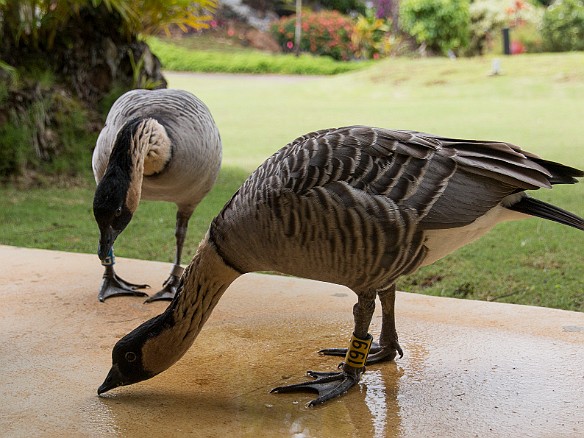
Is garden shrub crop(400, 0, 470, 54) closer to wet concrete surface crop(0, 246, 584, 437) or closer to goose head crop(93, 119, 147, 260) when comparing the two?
wet concrete surface crop(0, 246, 584, 437)

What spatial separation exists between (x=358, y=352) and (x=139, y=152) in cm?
150

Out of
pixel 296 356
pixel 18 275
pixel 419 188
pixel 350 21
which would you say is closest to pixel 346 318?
pixel 296 356

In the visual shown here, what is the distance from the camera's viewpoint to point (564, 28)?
85.7 feet

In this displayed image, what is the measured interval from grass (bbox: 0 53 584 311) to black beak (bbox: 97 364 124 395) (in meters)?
2.82

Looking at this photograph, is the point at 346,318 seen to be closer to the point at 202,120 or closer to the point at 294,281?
the point at 294,281

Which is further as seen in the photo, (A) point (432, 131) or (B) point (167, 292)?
(A) point (432, 131)

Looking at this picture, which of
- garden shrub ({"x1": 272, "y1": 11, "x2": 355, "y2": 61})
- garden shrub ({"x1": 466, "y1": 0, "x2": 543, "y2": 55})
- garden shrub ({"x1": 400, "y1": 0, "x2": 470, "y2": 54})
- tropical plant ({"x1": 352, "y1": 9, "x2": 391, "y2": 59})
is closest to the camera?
garden shrub ({"x1": 400, "y1": 0, "x2": 470, "y2": 54})

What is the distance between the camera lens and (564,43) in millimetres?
26078

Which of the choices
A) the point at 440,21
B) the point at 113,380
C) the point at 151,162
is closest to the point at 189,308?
the point at 113,380

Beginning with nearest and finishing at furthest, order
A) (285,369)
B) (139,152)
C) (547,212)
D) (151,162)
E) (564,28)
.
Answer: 1. (547,212)
2. (285,369)
3. (139,152)
4. (151,162)
5. (564,28)

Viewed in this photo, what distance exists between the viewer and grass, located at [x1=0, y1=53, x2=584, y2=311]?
5812 mm

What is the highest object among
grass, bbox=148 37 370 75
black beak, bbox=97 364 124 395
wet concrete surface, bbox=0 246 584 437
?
black beak, bbox=97 364 124 395

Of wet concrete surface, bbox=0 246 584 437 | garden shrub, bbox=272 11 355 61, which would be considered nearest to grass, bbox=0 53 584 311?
wet concrete surface, bbox=0 246 584 437

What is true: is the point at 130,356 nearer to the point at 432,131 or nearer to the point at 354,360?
the point at 354,360
